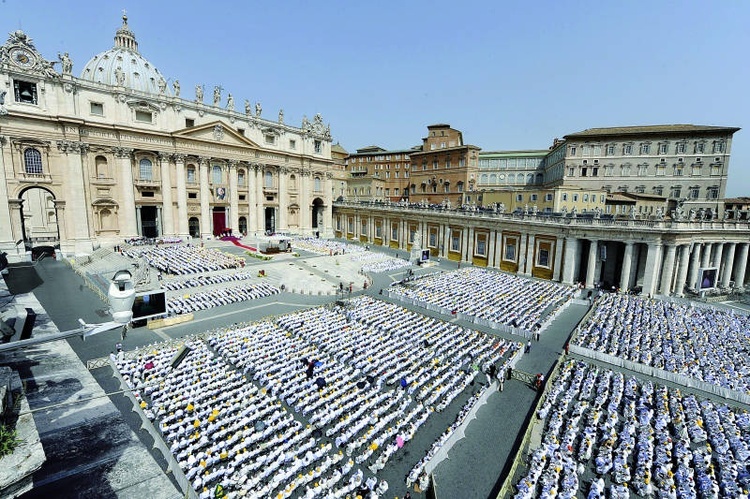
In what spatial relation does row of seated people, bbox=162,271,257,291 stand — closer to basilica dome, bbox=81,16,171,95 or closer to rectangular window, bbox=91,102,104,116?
rectangular window, bbox=91,102,104,116

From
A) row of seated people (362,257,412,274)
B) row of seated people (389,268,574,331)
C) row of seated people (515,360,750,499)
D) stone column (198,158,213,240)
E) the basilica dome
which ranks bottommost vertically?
row of seated people (515,360,750,499)

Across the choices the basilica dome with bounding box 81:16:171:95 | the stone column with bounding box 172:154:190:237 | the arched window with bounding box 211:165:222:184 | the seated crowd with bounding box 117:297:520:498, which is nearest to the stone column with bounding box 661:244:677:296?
the seated crowd with bounding box 117:297:520:498

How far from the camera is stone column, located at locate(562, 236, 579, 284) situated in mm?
40906

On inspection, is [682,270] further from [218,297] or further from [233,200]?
[233,200]

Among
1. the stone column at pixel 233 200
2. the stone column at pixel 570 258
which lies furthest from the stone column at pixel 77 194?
the stone column at pixel 570 258

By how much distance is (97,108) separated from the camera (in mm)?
48219

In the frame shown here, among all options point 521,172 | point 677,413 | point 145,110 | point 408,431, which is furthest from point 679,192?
point 145,110

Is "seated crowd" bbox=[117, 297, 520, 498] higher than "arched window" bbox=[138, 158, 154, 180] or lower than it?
lower

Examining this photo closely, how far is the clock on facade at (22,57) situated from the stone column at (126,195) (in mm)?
11912

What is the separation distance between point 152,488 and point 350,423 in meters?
7.39

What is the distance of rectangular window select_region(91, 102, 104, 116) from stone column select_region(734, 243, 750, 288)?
8134 cm

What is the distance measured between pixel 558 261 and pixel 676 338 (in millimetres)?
17505

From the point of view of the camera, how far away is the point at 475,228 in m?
50.4

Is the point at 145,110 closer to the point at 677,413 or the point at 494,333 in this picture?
the point at 494,333
